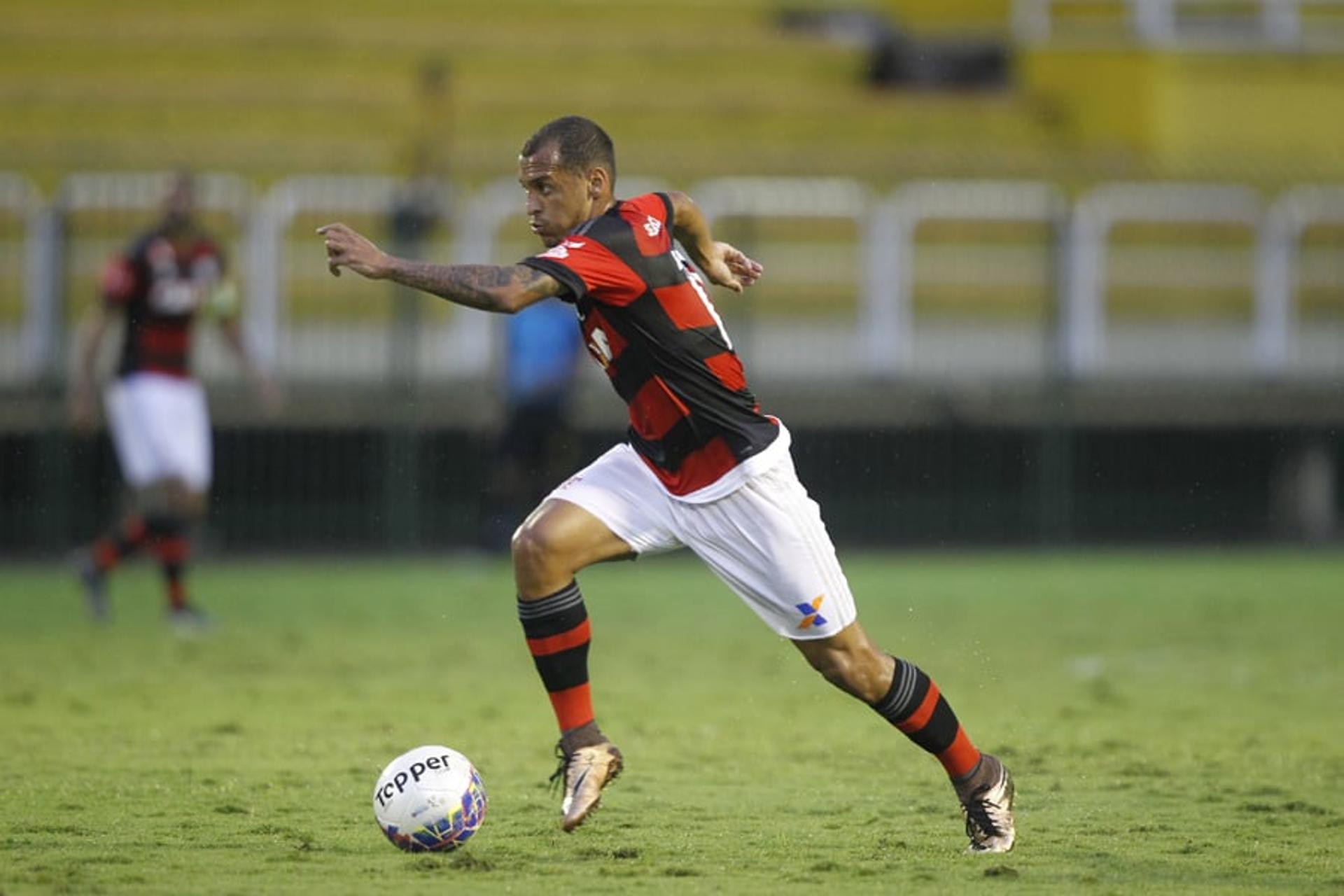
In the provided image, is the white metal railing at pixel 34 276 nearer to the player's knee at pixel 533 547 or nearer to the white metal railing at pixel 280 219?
the white metal railing at pixel 280 219

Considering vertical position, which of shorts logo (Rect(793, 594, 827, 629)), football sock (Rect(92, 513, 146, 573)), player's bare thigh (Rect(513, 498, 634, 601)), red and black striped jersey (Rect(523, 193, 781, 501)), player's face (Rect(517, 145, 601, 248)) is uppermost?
player's face (Rect(517, 145, 601, 248))

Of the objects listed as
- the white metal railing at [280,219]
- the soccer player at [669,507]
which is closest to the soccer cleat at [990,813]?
the soccer player at [669,507]

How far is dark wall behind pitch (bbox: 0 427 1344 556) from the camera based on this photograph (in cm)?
1794

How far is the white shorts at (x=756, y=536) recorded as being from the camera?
7000 millimetres

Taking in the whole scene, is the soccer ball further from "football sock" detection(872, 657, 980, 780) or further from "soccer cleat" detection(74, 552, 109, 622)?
"soccer cleat" detection(74, 552, 109, 622)

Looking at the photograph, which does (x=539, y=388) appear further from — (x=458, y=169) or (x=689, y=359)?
(x=689, y=359)

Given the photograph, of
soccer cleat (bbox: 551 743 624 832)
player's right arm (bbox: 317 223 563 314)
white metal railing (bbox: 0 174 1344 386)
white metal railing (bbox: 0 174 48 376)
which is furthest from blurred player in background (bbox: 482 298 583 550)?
player's right arm (bbox: 317 223 563 314)

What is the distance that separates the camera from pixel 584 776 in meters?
7.03

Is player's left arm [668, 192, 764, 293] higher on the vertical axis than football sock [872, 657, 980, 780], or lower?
higher

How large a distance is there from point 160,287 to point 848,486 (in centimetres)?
764

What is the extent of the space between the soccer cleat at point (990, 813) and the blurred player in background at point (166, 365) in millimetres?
7503

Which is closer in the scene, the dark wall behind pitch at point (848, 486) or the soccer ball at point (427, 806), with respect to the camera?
the soccer ball at point (427, 806)

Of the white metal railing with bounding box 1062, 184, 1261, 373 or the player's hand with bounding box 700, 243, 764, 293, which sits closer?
the player's hand with bounding box 700, 243, 764, 293

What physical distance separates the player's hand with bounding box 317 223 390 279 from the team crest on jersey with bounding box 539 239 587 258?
542mm
